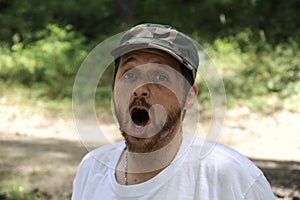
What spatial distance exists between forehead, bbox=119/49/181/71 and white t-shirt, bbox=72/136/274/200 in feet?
0.67

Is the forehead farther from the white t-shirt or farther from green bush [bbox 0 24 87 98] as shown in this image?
green bush [bbox 0 24 87 98]

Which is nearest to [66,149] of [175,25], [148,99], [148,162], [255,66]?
[255,66]

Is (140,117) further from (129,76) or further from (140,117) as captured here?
(129,76)

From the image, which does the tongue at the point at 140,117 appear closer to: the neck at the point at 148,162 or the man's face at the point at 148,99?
the man's face at the point at 148,99

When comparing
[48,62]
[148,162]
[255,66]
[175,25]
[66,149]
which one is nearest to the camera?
[148,162]

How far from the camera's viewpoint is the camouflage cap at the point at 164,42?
4.64ft

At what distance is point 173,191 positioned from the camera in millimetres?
1406

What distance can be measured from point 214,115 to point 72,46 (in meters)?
7.69

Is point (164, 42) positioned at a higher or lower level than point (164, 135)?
higher

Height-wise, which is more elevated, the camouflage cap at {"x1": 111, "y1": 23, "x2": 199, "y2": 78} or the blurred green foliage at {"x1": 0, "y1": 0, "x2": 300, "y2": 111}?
the camouflage cap at {"x1": 111, "y1": 23, "x2": 199, "y2": 78}

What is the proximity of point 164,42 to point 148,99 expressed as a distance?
16 cm

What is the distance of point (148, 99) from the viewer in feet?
4.52

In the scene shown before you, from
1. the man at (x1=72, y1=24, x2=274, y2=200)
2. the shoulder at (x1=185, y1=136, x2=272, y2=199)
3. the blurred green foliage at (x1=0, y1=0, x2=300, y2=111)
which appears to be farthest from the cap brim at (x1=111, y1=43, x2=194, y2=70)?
the blurred green foliage at (x1=0, y1=0, x2=300, y2=111)

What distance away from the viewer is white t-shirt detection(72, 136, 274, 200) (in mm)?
1360
